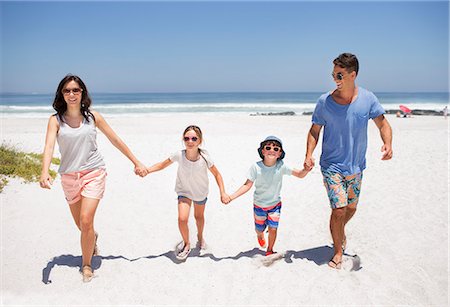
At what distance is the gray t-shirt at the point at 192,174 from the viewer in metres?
4.36

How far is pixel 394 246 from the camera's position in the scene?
4.95m

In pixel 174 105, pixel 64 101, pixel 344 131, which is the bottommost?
pixel 174 105

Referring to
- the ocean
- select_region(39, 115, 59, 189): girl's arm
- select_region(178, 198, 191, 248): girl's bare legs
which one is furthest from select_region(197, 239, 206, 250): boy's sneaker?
the ocean

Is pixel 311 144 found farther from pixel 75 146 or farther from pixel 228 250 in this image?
pixel 75 146

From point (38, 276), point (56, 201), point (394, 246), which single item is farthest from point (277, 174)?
point (56, 201)

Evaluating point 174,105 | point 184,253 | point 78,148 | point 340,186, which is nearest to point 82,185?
point 78,148

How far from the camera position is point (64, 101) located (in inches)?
153

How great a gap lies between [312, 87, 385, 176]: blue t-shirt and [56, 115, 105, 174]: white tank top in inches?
100

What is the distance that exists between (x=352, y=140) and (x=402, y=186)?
4.27 meters

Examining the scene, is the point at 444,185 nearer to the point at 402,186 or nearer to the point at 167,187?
the point at 402,186

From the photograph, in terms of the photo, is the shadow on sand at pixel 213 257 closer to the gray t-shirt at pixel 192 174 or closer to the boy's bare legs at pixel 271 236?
the boy's bare legs at pixel 271 236

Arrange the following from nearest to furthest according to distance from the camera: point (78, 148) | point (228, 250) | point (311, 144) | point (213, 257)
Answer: point (78, 148), point (311, 144), point (213, 257), point (228, 250)

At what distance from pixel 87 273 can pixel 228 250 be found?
1768 mm

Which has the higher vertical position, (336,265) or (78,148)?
(78,148)
